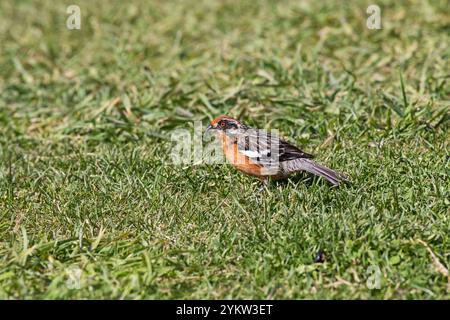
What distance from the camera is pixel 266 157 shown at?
7.85 m

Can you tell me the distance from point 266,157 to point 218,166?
1.99 ft

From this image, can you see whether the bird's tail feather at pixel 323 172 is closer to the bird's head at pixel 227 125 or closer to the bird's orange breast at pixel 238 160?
the bird's orange breast at pixel 238 160

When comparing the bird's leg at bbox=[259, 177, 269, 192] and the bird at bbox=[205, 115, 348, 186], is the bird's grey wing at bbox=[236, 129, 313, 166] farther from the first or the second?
the bird's leg at bbox=[259, 177, 269, 192]

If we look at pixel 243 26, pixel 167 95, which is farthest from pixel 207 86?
pixel 243 26

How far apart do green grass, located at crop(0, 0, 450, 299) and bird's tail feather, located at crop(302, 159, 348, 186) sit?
0.32 ft

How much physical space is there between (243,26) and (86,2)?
301cm

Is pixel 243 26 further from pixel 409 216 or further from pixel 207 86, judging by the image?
pixel 409 216

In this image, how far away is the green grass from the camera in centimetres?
631

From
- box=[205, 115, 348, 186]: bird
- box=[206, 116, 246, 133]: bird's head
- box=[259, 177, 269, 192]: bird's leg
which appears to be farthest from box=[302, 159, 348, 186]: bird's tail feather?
box=[206, 116, 246, 133]: bird's head

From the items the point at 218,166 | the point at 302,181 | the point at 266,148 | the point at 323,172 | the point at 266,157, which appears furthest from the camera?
the point at 218,166

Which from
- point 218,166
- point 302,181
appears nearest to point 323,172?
point 302,181

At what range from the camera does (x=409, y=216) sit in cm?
677

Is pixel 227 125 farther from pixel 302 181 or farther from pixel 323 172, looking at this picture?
pixel 323 172

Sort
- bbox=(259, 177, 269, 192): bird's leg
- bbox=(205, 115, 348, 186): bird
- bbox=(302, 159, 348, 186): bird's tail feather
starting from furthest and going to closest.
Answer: bbox=(205, 115, 348, 186): bird < bbox=(259, 177, 269, 192): bird's leg < bbox=(302, 159, 348, 186): bird's tail feather
